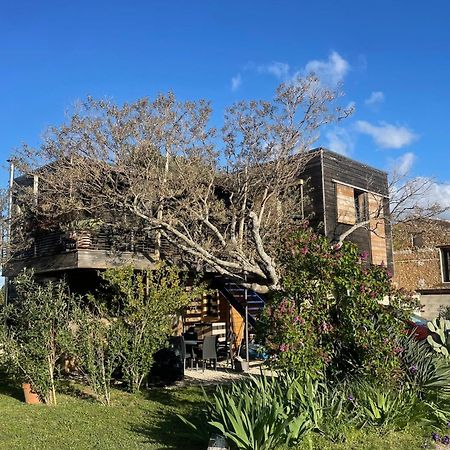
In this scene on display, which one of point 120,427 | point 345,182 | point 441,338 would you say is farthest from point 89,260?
point 345,182

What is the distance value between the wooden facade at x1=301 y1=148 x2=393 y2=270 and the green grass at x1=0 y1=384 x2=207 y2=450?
985 cm

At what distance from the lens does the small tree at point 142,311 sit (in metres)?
10.2

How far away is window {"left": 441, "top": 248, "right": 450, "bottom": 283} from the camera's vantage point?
97.8 ft

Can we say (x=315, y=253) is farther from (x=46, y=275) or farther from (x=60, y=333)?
(x=46, y=275)

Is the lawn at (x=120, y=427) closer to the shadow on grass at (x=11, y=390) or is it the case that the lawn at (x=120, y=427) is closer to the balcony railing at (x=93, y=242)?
the shadow on grass at (x=11, y=390)

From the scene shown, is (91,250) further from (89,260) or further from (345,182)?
(345,182)

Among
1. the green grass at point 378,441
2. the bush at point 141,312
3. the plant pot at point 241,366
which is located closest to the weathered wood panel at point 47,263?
the bush at point 141,312

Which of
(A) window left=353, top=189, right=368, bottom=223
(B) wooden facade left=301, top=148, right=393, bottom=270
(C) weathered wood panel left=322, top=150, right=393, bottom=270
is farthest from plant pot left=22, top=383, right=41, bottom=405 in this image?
(A) window left=353, top=189, right=368, bottom=223

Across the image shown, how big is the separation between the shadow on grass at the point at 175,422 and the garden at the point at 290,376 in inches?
0.9

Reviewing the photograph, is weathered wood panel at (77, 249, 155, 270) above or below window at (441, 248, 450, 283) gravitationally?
below

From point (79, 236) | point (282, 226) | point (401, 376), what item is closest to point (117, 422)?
point (401, 376)

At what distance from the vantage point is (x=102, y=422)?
7.96 metres

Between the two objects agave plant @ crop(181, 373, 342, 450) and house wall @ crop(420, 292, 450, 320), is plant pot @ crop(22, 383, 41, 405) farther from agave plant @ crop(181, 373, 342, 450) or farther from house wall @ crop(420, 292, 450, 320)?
house wall @ crop(420, 292, 450, 320)

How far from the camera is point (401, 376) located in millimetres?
7012
